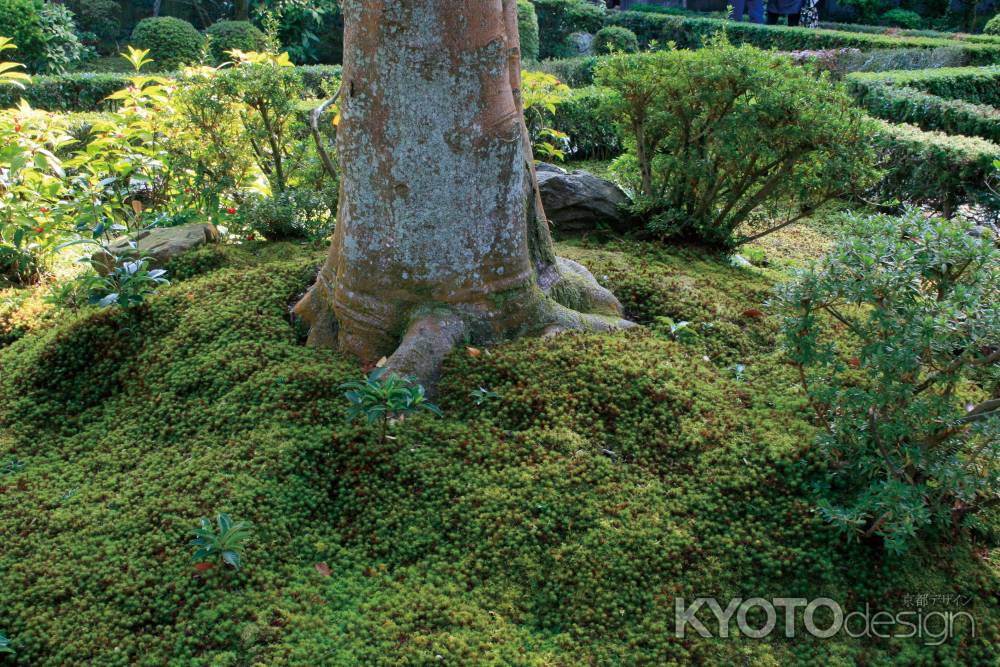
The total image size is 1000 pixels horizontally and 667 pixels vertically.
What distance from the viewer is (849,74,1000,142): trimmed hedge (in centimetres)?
1000

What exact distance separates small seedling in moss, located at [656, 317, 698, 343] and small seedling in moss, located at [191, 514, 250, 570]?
2.63m

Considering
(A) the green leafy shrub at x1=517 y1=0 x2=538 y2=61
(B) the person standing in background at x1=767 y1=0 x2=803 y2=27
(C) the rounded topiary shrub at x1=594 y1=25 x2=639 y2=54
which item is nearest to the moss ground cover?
(A) the green leafy shrub at x1=517 y1=0 x2=538 y2=61

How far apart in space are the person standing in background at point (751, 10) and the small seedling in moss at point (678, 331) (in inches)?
906

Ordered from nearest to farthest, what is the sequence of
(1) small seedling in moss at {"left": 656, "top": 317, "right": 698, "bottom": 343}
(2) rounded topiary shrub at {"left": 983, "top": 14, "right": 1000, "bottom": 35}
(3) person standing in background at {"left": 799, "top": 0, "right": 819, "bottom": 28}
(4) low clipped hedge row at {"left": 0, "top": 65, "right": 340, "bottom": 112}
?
(1) small seedling in moss at {"left": 656, "top": 317, "right": 698, "bottom": 343}, (4) low clipped hedge row at {"left": 0, "top": 65, "right": 340, "bottom": 112}, (2) rounded topiary shrub at {"left": 983, "top": 14, "right": 1000, "bottom": 35}, (3) person standing in background at {"left": 799, "top": 0, "right": 819, "bottom": 28}

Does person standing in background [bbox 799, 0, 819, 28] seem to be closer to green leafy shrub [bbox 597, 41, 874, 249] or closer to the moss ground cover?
green leafy shrub [bbox 597, 41, 874, 249]

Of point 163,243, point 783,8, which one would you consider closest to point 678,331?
point 163,243

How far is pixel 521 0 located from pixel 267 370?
15.9 m

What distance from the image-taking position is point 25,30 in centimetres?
1370

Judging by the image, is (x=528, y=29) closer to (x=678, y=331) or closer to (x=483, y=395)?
(x=678, y=331)

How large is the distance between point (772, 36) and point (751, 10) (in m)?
5.76

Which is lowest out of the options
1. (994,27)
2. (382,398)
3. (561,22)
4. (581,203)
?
(382,398)

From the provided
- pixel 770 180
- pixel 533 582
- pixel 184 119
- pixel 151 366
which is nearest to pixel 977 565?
pixel 533 582

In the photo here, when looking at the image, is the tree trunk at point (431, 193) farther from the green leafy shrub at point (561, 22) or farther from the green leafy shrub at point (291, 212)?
the green leafy shrub at point (561, 22)

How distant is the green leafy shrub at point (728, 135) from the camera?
5070mm
